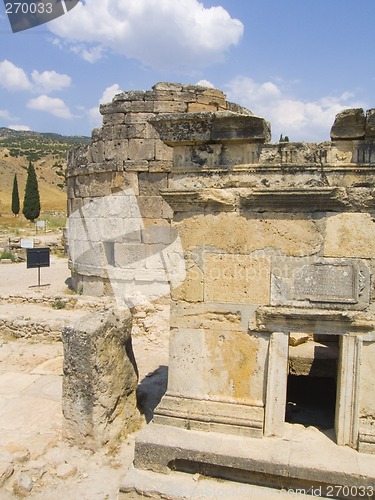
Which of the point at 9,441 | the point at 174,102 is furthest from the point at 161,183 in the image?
the point at 9,441

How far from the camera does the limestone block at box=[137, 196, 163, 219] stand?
1055 centimetres

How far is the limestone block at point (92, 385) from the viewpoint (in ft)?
16.9

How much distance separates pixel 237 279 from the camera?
15.2 ft

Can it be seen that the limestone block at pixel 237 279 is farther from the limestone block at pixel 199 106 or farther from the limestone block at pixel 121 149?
the limestone block at pixel 199 106

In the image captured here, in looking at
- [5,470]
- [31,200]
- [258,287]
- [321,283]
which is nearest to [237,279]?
[258,287]

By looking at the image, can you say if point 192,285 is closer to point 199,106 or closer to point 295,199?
point 295,199

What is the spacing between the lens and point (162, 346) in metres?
9.12

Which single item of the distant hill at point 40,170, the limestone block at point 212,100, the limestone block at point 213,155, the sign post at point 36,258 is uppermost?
the distant hill at point 40,170

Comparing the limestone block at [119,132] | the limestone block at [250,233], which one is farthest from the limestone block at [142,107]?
the limestone block at [250,233]

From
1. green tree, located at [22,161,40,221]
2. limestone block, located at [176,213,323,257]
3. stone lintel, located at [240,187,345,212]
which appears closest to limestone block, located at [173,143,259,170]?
stone lintel, located at [240,187,345,212]

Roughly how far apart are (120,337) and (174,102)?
678cm

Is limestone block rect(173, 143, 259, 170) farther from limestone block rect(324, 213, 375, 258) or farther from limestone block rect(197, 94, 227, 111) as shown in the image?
limestone block rect(197, 94, 227, 111)

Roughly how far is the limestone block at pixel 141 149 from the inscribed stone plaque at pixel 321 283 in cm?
666

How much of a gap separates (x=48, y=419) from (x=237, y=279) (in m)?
3.24
